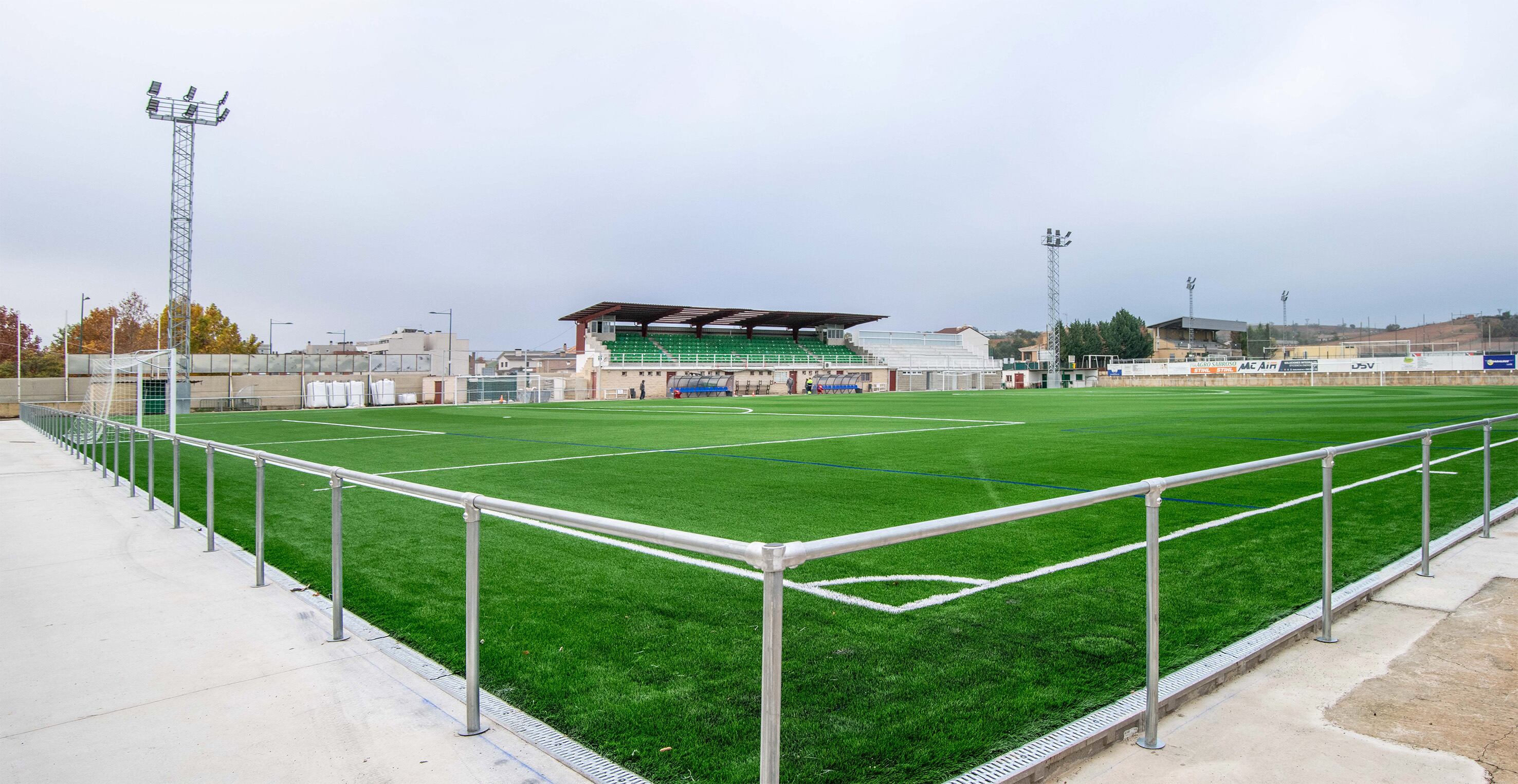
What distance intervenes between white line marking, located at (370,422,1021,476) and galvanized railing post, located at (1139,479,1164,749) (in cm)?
1058

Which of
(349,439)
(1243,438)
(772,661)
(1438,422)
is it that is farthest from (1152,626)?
(349,439)

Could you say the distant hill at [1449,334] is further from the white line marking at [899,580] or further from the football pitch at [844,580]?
the white line marking at [899,580]

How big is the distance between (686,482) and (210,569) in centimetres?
576

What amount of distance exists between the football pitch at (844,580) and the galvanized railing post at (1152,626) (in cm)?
26

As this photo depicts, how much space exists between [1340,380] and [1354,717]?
239ft

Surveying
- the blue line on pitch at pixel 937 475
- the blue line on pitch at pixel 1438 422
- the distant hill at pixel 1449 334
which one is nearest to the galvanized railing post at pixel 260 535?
the blue line on pitch at pixel 937 475

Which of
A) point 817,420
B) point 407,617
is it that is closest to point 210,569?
point 407,617

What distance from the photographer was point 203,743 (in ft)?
10.6

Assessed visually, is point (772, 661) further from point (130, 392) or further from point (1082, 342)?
point (1082, 342)

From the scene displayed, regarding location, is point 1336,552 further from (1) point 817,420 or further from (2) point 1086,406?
(2) point 1086,406

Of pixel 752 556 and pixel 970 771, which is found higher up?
pixel 752 556

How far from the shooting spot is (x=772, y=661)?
7.13 ft

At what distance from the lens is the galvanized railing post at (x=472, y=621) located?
331 centimetres

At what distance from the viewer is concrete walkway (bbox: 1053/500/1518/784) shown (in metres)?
2.90
